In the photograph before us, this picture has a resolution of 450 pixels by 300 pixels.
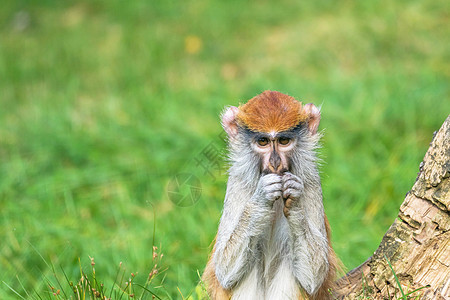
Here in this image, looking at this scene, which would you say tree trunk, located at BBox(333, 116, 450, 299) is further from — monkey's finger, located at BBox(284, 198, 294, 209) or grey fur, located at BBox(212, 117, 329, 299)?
monkey's finger, located at BBox(284, 198, 294, 209)

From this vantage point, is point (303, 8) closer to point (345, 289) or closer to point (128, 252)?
point (128, 252)

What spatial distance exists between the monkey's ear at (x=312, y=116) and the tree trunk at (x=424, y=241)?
0.71m

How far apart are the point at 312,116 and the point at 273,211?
603 millimetres

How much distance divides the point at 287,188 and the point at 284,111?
0.44m

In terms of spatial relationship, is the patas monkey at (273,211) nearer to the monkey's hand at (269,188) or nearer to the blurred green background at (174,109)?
the monkey's hand at (269,188)

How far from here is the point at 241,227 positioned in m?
3.39

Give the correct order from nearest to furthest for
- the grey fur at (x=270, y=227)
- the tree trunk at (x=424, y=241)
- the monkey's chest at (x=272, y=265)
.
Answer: the tree trunk at (x=424, y=241) → the grey fur at (x=270, y=227) → the monkey's chest at (x=272, y=265)

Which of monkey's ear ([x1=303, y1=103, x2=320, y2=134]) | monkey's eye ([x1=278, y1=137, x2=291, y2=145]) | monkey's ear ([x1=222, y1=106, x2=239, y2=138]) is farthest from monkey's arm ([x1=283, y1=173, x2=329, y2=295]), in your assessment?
monkey's ear ([x1=222, y1=106, x2=239, y2=138])

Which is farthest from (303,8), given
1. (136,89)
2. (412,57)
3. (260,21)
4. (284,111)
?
(284,111)

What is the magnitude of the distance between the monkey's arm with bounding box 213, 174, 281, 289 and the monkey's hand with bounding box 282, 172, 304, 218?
0.03 metres

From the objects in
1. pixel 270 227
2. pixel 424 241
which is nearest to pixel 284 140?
pixel 270 227

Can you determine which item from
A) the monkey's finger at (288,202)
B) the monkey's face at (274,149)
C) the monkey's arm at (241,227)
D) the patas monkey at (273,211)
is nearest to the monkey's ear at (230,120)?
the patas monkey at (273,211)

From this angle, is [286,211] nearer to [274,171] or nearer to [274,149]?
[274,171]

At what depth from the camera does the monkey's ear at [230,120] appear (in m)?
3.55
